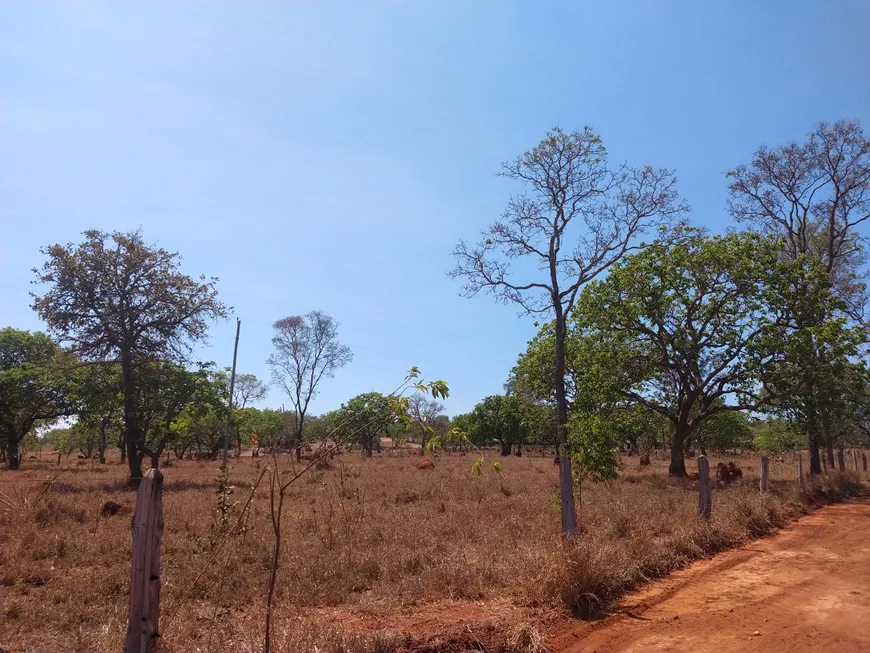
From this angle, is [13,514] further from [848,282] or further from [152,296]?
[848,282]

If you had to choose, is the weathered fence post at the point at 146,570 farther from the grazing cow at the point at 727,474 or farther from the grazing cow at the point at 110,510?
the grazing cow at the point at 727,474

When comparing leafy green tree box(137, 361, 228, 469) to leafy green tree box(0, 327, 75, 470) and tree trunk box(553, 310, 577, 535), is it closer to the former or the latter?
leafy green tree box(0, 327, 75, 470)

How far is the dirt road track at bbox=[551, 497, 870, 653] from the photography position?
5.02 m

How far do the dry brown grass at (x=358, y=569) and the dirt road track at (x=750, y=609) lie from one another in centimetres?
39

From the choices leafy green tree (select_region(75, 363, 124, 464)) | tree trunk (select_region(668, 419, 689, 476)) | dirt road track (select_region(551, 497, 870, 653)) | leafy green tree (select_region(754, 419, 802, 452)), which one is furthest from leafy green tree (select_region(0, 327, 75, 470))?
leafy green tree (select_region(754, 419, 802, 452))

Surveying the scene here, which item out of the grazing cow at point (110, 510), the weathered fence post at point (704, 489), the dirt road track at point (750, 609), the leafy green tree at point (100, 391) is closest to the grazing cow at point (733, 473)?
the weathered fence post at point (704, 489)

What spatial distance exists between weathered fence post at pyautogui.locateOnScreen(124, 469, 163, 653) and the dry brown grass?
31.3 inches

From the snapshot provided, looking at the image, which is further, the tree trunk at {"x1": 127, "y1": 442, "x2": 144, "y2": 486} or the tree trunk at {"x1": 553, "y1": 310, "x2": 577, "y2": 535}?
the tree trunk at {"x1": 127, "y1": 442, "x2": 144, "y2": 486}

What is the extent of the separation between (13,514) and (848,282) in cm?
3175

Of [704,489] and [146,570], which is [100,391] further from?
[704,489]

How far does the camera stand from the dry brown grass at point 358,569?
16.5 feet

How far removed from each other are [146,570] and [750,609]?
19.6ft

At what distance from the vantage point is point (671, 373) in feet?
76.1

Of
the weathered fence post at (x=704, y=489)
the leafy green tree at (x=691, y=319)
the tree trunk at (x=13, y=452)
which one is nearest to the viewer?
the weathered fence post at (x=704, y=489)
